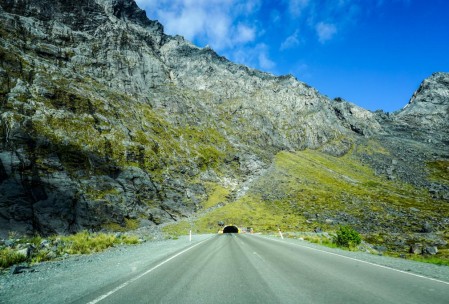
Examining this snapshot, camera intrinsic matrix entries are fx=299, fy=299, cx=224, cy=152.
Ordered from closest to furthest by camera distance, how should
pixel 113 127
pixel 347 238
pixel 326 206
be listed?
pixel 347 238 → pixel 326 206 → pixel 113 127

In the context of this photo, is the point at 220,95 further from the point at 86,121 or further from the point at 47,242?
the point at 47,242

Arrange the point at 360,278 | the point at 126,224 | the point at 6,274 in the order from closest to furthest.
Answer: the point at 360,278
the point at 6,274
the point at 126,224

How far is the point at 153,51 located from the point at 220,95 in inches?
1754

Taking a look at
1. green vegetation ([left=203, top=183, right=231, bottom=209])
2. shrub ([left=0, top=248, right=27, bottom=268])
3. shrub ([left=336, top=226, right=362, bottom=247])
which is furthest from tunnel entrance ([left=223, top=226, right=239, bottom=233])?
shrub ([left=0, top=248, right=27, bottom=268])

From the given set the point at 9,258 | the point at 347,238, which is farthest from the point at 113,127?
the point at 9,258

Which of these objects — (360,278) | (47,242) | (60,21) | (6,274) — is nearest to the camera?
(360,278)

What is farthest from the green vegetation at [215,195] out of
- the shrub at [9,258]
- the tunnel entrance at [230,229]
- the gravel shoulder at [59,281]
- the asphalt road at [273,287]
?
the asphalt road at [273,287]

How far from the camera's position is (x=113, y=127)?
3418 inches

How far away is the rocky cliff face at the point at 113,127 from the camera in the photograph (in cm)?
5766

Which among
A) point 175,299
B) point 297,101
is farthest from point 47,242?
point 297,101

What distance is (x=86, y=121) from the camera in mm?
80312

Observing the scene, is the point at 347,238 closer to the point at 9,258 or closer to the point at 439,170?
the point at 9,258

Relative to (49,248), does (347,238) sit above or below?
above

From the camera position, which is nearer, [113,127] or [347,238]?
[347,238]
